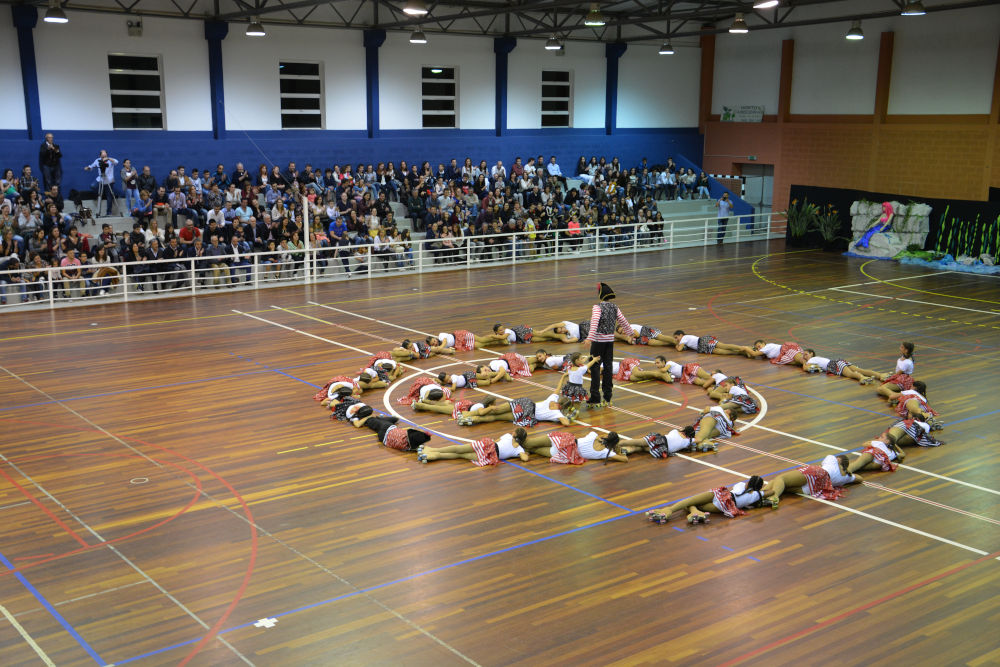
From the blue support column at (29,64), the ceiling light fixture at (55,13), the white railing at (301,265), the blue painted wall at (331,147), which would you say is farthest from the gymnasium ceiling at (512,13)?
the white railing at (301,265)

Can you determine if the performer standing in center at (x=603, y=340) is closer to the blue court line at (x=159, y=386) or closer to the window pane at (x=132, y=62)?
the blue court line at (x=159, y=386)

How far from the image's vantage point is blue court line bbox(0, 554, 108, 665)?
6156 millimetres

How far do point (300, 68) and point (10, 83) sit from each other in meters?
7.88

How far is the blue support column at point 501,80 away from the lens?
3067 centimetres

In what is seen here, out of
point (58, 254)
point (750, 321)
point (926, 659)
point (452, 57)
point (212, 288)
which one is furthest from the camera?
point (452, 57)

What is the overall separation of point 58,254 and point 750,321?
547 inches

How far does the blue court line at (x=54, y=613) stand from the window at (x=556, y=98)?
27.7m

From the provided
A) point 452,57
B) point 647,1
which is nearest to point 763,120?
point 647,1

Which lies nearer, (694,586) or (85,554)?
(694,586)

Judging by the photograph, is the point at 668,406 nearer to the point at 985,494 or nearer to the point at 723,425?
the point at 723,425

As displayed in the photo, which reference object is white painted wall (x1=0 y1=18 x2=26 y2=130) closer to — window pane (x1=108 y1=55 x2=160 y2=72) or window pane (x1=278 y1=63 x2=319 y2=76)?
window pane (x1=108 y1=55 x2=160 y2=72)

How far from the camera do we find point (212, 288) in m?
20.3

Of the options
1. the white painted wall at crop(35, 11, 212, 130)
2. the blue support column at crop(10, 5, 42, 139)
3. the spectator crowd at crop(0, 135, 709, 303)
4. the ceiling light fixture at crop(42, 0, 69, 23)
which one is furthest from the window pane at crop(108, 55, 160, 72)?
the ceiling light fixture at crop(42, 0, 69, 23)

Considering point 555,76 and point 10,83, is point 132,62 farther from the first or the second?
point 555,76
